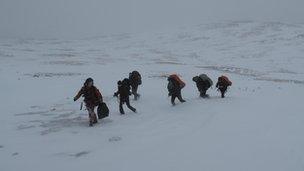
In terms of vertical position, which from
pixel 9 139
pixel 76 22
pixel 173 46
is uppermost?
pixel 76 22

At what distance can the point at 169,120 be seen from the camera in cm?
1547

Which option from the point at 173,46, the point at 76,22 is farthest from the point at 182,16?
the point at 173,46

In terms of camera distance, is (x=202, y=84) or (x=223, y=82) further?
(x=202, y=84)

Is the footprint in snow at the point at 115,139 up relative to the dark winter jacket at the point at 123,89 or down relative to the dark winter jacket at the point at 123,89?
down

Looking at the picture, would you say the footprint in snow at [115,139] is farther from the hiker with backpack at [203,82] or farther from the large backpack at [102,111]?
the hiker with backpack at [203,82]

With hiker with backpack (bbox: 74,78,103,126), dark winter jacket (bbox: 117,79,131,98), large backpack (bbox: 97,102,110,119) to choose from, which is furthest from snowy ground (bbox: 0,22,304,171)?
dark winter jacket (bbox: 117,79,131,98)

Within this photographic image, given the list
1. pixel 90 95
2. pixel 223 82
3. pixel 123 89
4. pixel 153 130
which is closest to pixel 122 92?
pixel 123 89

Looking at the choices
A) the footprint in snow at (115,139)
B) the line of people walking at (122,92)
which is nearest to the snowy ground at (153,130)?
the footprint in snow at (115,139)

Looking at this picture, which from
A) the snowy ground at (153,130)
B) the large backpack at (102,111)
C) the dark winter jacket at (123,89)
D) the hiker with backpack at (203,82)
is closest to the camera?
the snowy ground at (153,130)

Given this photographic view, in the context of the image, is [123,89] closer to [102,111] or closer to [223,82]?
[102,111]

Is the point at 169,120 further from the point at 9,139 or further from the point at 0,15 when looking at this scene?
the point at 0,15

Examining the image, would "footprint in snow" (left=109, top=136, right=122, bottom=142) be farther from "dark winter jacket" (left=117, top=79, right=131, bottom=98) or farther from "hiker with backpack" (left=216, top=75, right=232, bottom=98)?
"hiker with backpack" (left=216, top=75, right=232, bottom=98)

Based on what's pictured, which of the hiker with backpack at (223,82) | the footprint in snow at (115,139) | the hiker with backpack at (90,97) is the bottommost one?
the footprint in snow at (115,139)

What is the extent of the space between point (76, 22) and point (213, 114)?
426 ft
